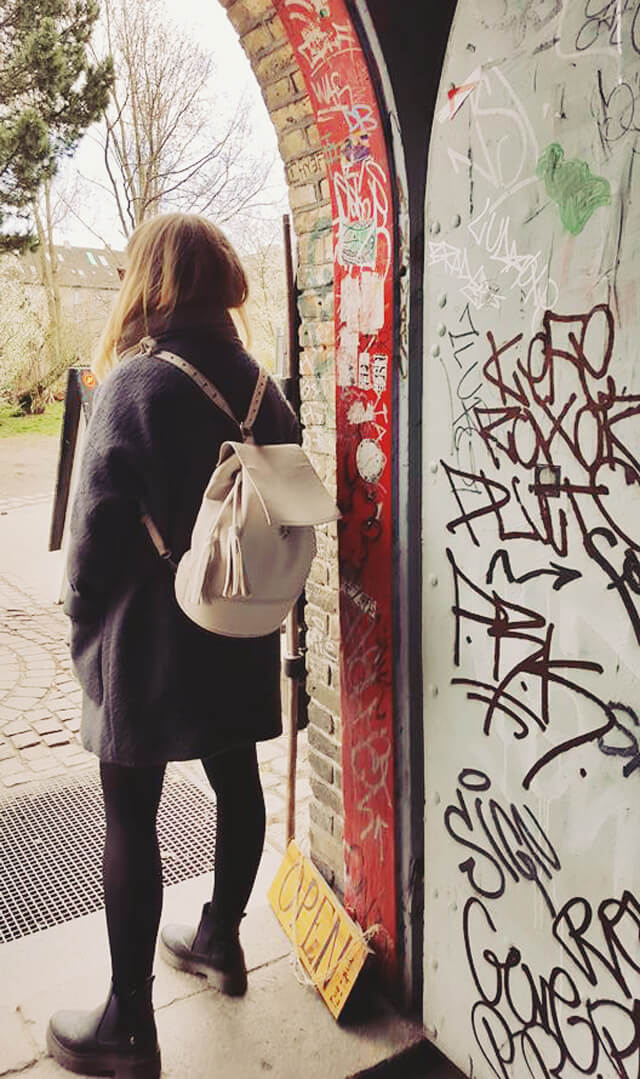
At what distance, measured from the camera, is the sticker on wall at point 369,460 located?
226 cm

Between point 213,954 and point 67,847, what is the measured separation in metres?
1.16

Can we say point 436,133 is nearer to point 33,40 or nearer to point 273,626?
point 273,626

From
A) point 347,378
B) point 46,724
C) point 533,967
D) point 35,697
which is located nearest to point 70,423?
point 35,697

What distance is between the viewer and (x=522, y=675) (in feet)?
6.23

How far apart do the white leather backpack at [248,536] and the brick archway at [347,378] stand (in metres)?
0.28

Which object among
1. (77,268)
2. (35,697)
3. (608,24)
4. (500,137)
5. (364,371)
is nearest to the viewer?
(608,24)

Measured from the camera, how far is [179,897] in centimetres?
308

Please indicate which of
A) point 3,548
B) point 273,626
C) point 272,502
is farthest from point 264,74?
point 3,548

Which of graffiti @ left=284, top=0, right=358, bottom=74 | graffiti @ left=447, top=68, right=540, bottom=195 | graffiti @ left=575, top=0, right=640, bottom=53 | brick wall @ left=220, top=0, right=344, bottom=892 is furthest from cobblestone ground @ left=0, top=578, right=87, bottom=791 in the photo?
graffiti @ left=575, top=0, right=640, bottom=53

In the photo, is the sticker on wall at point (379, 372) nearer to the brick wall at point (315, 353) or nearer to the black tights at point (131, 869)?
the brick wall at point (315, 353)

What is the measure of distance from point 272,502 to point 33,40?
45.8 feet

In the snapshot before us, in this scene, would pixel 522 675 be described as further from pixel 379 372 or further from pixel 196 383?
pixel 196 383

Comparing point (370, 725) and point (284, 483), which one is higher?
point (284, 483)

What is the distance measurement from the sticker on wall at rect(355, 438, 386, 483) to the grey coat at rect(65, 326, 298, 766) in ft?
0.92
